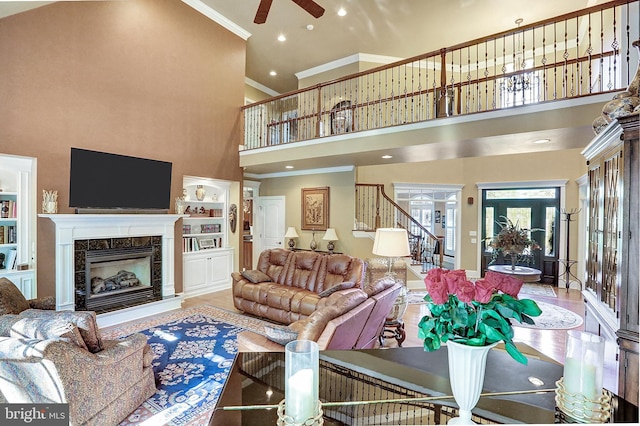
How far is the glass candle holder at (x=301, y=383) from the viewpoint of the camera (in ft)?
3.34

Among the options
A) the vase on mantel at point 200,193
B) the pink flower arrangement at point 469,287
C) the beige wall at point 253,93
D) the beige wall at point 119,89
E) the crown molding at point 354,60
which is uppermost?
the crown molding at point 354,60

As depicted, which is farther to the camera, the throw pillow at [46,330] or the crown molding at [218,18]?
the crown molding at [218,18]

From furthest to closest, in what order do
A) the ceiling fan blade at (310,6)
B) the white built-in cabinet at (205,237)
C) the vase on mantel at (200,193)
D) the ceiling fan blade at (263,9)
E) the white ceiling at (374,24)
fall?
the vase on mantel at (200,193) < the white built-in cabinet at (205,237) < the white ceiling at (374,24) < the ceiling fan blade at (310,6) < the ceiling fan blade at (263,9)

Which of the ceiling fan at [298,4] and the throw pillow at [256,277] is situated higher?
the ceiling fan at [298,4]

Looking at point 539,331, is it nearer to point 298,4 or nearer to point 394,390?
point 394,390

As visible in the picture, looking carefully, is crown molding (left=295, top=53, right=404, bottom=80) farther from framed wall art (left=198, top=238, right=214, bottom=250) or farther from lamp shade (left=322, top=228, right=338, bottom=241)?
framed wall art (left=198, top=238, right=214, bottom=250)

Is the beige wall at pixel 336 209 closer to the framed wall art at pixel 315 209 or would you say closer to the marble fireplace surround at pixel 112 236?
the framed wall art at pixel 315 209

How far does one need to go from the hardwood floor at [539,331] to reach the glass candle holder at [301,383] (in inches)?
89.9

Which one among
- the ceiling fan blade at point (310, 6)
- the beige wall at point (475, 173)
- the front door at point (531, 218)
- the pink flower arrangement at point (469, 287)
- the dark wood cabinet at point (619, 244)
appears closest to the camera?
the pink flower arrangement at point (469, 287)

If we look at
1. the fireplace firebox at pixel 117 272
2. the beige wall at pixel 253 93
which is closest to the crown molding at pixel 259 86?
the beige wall at pixel 253 93

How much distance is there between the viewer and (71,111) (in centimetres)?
430

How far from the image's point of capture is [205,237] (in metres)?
6.44

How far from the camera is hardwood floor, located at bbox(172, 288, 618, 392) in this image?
11.8ft

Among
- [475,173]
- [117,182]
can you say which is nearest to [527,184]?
[475,173]
